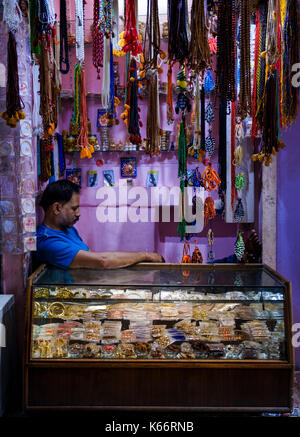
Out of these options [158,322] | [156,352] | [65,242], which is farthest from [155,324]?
[65,242]

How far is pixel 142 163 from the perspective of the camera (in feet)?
12.8

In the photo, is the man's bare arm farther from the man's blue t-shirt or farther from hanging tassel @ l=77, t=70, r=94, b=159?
hanging tassel @ l=77, t=70, r=94, b=159

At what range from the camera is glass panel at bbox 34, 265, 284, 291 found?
2.23 meters

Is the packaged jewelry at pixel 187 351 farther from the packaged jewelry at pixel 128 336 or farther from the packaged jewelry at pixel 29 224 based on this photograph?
the packaged jewelry at pixel 29 224

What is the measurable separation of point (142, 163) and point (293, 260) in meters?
1.75

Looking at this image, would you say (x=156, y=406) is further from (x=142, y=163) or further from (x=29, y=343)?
(x=142, y=163)

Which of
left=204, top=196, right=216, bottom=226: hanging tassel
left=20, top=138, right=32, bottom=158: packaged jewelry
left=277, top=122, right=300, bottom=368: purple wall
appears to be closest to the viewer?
left=20, top=138, right=32, bottom=158: packaged jewelry

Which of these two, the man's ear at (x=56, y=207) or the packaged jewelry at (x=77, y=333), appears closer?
the packaged jewelry at (x=77, y=333)

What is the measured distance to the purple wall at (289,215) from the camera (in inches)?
117

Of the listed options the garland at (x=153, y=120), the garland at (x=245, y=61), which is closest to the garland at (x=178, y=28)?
the garland at (x=245, y=61)

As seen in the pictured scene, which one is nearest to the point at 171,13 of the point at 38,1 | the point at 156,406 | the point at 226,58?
the point at 226,58

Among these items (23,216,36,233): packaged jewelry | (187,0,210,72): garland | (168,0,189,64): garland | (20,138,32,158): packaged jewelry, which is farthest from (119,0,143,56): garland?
(23,216,36,233): packaged jewelry

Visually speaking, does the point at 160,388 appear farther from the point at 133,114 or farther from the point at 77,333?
the point at 133,114

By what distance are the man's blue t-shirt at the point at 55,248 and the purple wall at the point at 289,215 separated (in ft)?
5.27
